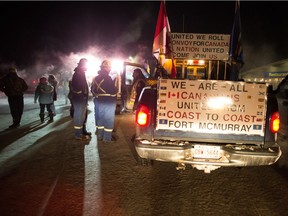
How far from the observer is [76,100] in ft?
20.9

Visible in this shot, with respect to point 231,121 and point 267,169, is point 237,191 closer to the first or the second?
point 231,121

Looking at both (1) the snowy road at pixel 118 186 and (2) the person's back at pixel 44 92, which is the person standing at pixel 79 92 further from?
(2) the person's back at pixel 44 92

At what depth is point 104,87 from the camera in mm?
6285

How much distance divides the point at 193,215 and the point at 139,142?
1284 millimetres

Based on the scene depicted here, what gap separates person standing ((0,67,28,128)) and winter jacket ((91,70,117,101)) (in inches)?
124

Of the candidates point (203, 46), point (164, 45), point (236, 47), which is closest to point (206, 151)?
point (203, 46)

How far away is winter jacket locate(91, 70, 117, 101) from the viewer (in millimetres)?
6281

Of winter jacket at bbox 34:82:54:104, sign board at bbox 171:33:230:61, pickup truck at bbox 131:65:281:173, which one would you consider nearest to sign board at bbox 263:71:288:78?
sign board at bbox 171:33:230:61

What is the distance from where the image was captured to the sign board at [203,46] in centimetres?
757

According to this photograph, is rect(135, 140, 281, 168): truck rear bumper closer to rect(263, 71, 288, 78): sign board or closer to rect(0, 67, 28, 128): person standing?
rect(0, 67, 28, 128): person standing

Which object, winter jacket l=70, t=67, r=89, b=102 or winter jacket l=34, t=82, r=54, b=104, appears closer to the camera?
winter jacket l=70, t=67, r=89, b=102

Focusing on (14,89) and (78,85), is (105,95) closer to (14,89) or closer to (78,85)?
(78,85)

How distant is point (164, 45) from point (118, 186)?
5.25 meters

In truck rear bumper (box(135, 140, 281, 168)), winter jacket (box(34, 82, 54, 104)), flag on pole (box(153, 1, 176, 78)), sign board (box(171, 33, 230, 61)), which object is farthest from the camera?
winter jacket (box(34, 82, 54, 104))
